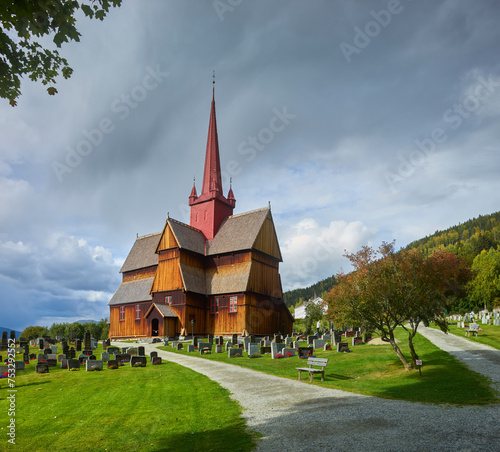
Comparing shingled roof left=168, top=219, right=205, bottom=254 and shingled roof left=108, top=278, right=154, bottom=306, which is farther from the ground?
shingled roof left=168, top=219, right=205, bottom=254

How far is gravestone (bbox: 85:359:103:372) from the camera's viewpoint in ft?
69.5

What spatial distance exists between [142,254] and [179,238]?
39.8ft

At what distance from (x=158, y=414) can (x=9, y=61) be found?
9.95 meters

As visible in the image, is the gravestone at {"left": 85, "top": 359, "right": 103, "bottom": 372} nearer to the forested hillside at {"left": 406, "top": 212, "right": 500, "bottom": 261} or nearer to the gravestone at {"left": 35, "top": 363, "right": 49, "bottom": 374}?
the gravestone at {"left": 35, "top": 363, "right": 49, "bottom": 374}

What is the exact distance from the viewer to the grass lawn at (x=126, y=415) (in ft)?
27.9

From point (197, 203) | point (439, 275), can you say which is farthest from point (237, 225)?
point (439, 275)

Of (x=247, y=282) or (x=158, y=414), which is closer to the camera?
(x=158, y=414)

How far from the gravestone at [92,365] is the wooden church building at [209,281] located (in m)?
16.3

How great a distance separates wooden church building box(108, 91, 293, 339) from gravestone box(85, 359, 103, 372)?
16314 millimetres

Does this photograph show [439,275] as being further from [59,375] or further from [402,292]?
[59,375]

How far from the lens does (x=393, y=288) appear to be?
17.1 metres

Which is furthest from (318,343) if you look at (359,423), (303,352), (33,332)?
(33,332)

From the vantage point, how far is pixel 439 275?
55.8ft

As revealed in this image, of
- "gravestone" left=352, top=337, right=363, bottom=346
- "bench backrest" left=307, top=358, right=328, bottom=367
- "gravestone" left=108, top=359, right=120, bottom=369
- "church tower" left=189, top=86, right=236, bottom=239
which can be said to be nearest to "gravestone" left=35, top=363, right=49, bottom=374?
"gravestone" left=108, top=359, right=120, bottom=369
